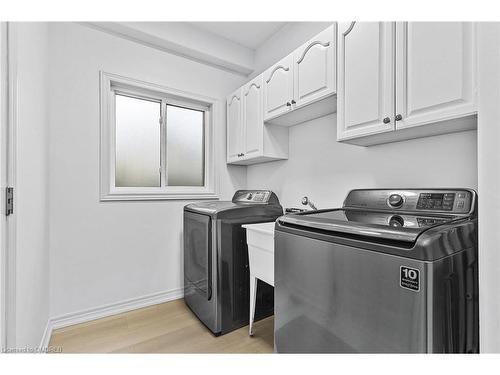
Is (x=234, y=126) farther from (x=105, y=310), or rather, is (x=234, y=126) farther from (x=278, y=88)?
(x=105, y=310)

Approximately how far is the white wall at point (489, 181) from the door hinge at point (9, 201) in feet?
4.99

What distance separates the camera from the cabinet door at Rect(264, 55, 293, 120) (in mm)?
1912

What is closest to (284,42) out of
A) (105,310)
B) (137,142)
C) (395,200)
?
(137,142)

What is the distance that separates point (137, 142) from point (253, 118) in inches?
47.1

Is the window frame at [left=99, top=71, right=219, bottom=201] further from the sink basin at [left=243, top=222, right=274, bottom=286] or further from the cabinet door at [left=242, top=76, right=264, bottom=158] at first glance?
the sink basin at [left=243, top=222, right=274, bottom=286]

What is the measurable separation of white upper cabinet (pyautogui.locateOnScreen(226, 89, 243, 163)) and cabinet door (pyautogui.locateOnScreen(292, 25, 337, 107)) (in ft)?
2.60

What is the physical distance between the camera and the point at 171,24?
2.27 metres

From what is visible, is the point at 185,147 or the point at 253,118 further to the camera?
the point at 185,147

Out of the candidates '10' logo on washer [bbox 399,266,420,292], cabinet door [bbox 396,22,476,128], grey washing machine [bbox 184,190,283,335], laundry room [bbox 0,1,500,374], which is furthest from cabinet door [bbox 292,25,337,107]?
'10' logo on washer [bbox 399,266,420,292]

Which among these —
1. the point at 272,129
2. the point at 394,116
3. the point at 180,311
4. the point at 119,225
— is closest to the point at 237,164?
the point at 272,129

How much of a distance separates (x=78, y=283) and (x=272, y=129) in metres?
2.12

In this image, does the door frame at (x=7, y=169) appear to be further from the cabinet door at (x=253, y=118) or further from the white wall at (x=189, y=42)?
the cabinet door at (x=253, y=118)

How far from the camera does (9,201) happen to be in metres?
0.88

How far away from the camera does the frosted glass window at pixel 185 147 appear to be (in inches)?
103
